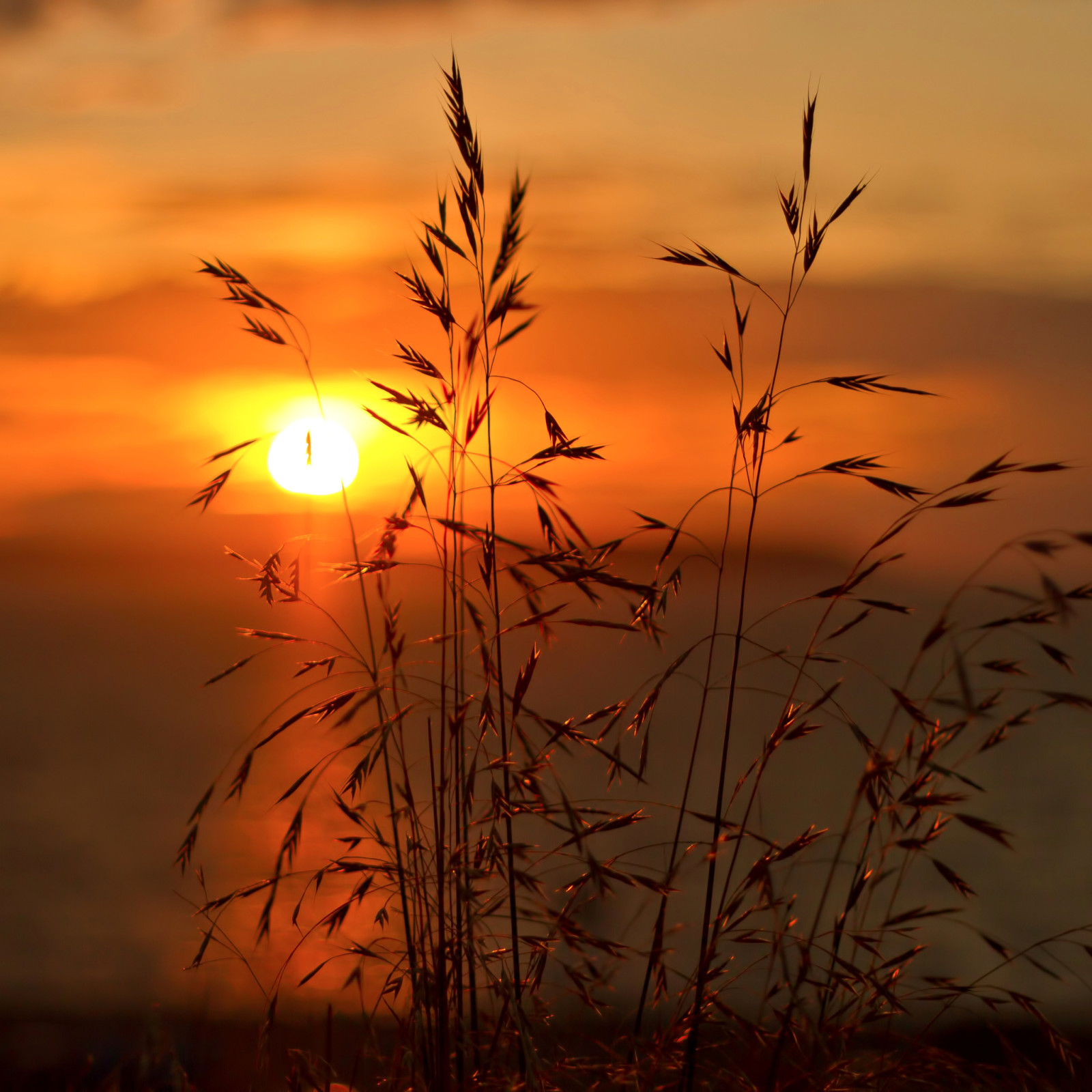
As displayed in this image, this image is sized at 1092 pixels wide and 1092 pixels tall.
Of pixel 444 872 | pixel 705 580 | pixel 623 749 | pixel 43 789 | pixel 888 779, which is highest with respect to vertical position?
pixel 705 580

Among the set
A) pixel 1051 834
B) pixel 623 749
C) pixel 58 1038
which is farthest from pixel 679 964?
pixel 623 749

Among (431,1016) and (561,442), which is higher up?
(561,442)

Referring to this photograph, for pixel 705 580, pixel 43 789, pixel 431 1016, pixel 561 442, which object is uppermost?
pixel 705 580

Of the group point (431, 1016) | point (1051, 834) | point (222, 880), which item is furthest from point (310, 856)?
point (431, 1016)

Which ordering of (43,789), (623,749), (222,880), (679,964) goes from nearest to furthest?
1. (679,964)
2. (222,880)
3. (43,789)
4. (623,749)

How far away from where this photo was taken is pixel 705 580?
268ft

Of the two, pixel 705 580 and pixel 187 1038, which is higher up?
pixel 705 580

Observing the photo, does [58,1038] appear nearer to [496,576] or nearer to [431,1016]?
[431,1016]

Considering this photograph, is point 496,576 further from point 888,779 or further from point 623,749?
point 623,749

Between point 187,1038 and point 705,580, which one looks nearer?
point 187,1038

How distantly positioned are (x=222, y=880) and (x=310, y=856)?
2.93ft

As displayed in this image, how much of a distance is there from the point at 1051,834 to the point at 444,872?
26.2 feet

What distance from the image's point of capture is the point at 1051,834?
8500 millimetres

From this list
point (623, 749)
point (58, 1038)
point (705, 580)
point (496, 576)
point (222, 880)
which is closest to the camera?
point (496, 576)
